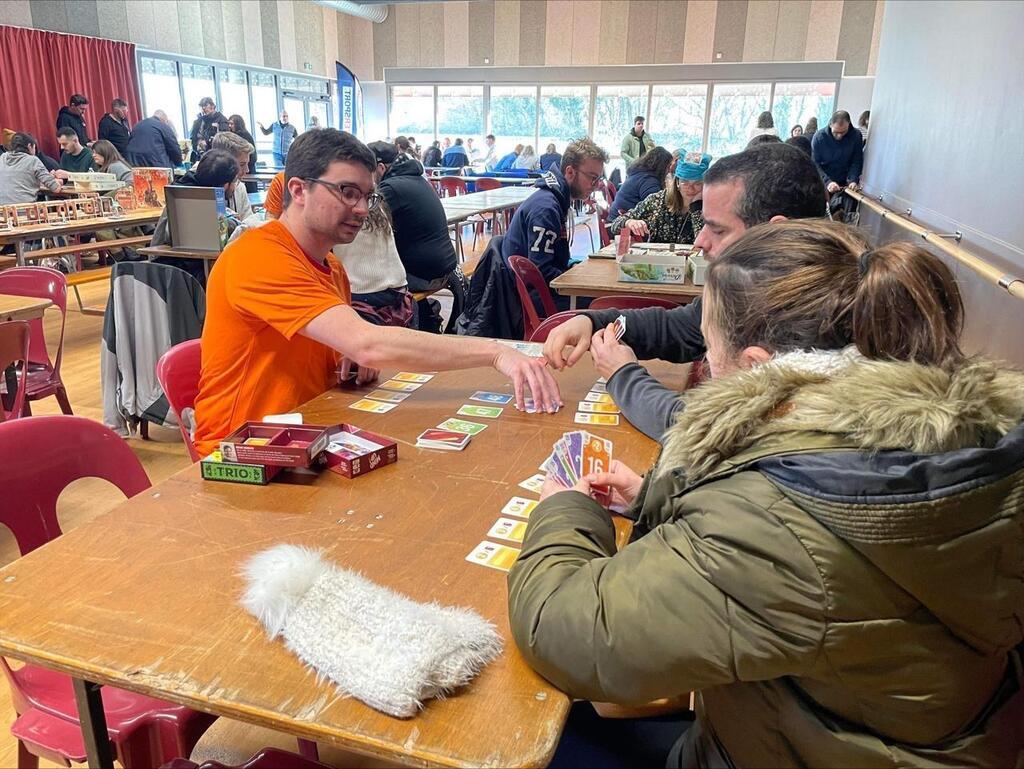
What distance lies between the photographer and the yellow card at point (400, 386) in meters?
1.99

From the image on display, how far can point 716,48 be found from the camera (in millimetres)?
15453

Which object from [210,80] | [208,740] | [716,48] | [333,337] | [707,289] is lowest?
[208,740]

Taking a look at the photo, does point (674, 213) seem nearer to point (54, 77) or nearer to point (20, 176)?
point (20, 176)

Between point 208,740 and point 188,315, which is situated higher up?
point 188,315

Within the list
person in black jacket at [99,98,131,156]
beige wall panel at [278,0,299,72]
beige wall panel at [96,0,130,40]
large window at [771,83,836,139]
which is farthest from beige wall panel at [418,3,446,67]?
person in black jacket at [99,98,131,156]

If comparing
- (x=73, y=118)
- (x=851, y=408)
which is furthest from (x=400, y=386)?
(x=73, y=118)

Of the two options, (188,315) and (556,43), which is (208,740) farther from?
(556,43)

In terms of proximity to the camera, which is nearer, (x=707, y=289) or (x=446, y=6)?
(x=707, y=289)

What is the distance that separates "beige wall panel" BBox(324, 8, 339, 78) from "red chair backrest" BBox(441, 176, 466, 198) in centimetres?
643

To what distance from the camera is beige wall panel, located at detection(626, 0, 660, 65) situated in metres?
15.6

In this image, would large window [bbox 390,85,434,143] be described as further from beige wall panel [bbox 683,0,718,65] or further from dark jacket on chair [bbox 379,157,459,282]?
dark jacket on chair [bbox 379,157,459,282]

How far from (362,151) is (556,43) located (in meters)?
15.9

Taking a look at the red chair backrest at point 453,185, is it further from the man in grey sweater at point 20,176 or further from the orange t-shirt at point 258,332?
the orange t-shirt at point 258,332

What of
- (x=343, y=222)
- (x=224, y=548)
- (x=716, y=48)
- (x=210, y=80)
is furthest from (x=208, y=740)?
(x=716, y=48)
